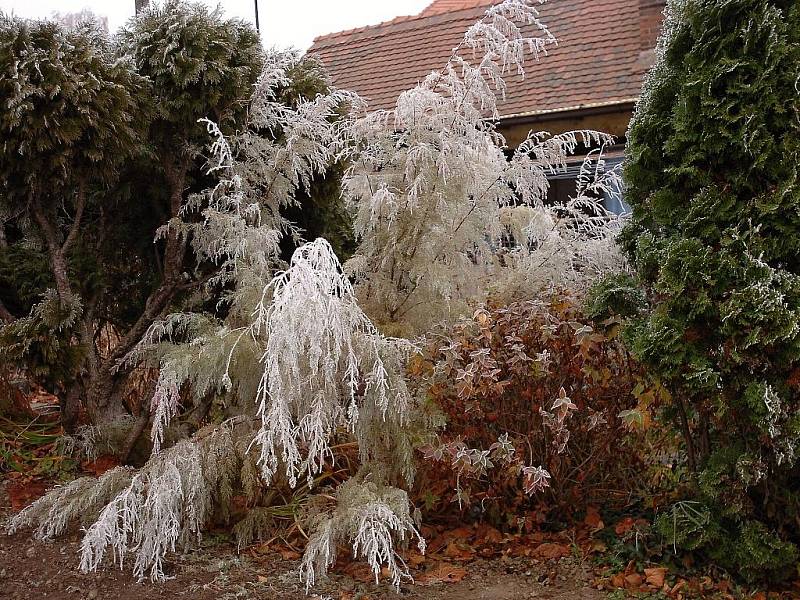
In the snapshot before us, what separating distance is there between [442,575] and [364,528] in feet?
1.66

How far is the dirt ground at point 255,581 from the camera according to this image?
284 cm

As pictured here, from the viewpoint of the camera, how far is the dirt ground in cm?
284

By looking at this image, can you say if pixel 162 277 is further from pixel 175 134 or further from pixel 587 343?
pixel 587 343

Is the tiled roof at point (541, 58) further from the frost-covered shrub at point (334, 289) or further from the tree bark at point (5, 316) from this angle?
the tree bark at point (5, 316)

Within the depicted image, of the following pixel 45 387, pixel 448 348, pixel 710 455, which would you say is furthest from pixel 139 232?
pixel 710 455

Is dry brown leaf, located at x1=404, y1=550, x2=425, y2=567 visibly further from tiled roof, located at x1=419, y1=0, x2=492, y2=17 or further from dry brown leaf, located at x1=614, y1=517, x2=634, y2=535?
tiled roof, located at x1=419, y1=0, x2=492, y2=17

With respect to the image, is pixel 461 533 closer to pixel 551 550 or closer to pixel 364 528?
pixel 551 550

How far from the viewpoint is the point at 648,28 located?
7.64 m

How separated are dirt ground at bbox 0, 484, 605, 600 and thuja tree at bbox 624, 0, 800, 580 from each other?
21.8 inches

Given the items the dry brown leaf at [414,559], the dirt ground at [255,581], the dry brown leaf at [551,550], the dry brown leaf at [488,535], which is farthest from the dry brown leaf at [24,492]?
the dry brown leaf at [551,550]

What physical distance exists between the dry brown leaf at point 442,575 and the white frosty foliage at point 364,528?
0.28ft

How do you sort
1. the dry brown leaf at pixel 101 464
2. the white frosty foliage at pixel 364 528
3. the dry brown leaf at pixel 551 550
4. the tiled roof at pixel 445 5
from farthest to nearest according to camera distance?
1. the tiled roof at pixel 445 5
2. the dry brown leaf at pixel 101 464
3. the dry brown leaf at pixel 551 550
4. the white frosty foliage at pixel 364 528

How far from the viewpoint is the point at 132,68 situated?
12.2 ft

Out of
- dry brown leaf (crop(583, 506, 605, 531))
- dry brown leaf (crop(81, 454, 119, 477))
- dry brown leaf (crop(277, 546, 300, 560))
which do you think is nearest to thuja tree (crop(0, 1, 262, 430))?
dry brown leaf (crop(81, 454, 119, 477))
